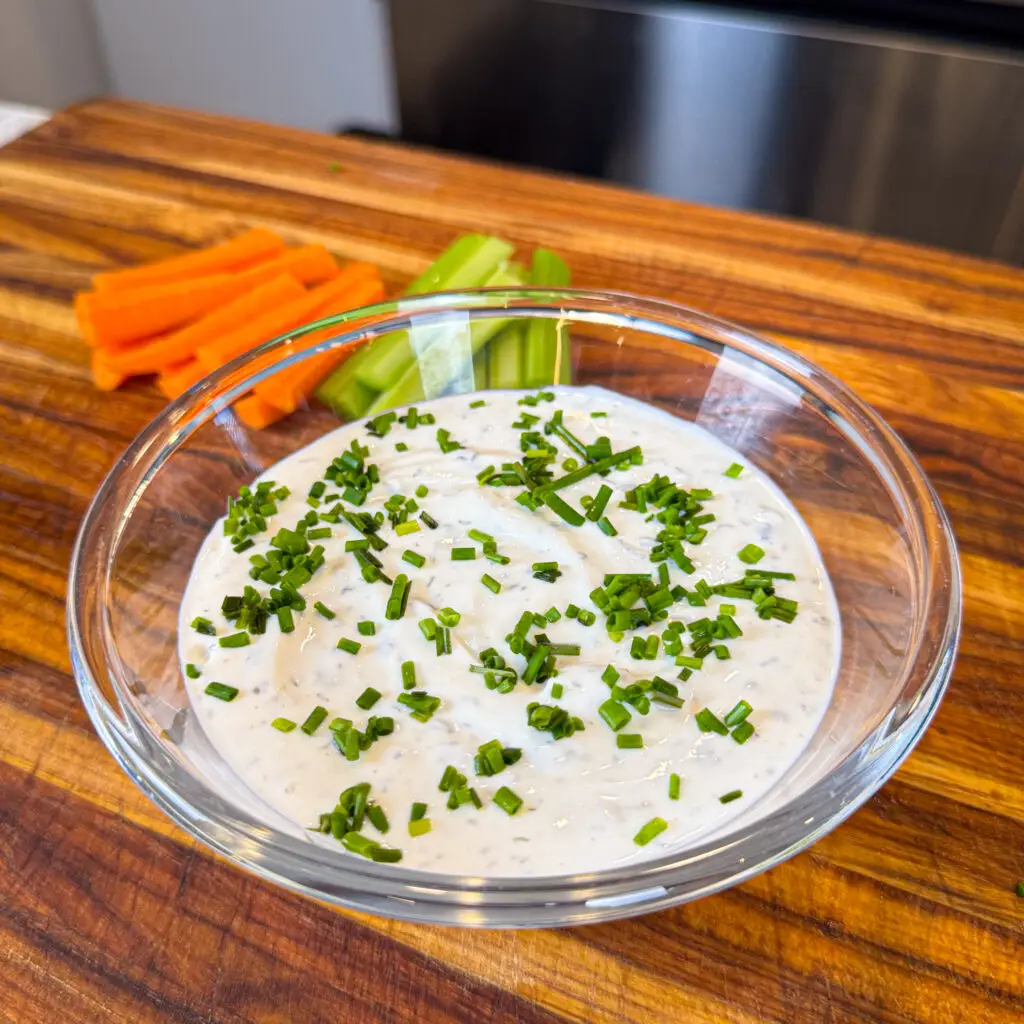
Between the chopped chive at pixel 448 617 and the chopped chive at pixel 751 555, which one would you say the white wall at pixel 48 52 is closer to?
the chopped chive at pixel 448 617

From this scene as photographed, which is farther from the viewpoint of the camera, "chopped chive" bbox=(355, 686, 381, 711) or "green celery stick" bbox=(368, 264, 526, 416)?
"green celery stick" bbox=(368, 264, 526, 416)

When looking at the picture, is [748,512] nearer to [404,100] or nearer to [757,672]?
[757,672]

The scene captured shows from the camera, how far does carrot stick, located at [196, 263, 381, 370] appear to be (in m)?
2.02

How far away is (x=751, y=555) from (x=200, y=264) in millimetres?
1428

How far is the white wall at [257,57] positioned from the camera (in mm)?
4547

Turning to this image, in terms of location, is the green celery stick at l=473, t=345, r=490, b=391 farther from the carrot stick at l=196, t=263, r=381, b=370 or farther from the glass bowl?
the carrot stick at l=196, t=263, r=381, b=370

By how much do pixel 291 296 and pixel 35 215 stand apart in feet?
2.78

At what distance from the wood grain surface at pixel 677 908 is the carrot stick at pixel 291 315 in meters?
0.13

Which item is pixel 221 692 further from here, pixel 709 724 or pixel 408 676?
pixel 709 724

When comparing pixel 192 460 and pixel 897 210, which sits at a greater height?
pixel 192 460

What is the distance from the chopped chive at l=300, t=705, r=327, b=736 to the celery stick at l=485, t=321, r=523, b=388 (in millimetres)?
773

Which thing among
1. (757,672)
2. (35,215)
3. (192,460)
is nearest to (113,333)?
(192,460)

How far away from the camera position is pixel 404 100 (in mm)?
3969

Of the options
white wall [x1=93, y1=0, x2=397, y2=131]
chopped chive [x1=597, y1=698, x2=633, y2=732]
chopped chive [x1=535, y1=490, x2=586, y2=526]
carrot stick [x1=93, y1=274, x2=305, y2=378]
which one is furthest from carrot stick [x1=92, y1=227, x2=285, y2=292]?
white wall [x1=93, y1=0, x2=397, y2=131]
